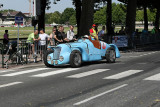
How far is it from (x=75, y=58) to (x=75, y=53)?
27cm

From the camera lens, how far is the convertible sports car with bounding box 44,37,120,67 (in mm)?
16266

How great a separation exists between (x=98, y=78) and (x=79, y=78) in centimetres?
67

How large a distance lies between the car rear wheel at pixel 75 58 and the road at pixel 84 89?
173 cm

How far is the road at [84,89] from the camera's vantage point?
27.6 ft

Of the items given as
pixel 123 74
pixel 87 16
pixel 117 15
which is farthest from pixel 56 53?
pixel 117 15

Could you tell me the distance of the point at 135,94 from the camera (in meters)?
9.42

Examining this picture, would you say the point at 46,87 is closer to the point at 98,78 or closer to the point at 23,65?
the point at 98,78

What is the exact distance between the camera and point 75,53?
53.7 ft

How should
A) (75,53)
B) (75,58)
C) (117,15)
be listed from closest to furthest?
(75,53) → (75,58) → (117,15)

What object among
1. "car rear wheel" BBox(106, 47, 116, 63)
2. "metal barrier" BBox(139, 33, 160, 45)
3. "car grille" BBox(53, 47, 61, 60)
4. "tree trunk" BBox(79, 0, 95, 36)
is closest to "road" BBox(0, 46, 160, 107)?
"car grille" BBox(53, 47, 61, 60)

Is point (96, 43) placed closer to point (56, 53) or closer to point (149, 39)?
point (56, 53)

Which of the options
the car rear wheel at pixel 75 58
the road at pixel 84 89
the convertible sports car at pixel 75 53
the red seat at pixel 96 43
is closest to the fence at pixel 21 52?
the convertible sports car at pixel 75 53

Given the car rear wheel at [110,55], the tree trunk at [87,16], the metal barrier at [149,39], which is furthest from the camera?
the metal barrier at [149,39]

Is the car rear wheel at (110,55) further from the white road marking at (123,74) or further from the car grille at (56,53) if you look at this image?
the white road marking at (123,74)
